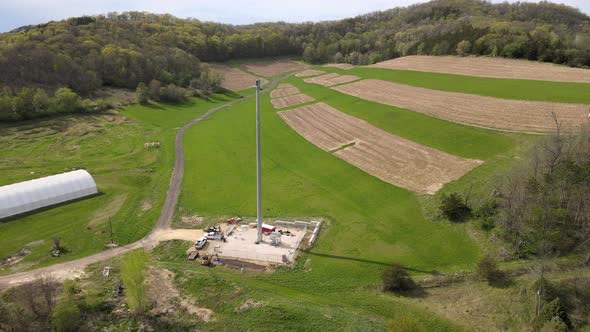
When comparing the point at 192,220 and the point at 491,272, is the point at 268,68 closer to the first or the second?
the point at 192,220

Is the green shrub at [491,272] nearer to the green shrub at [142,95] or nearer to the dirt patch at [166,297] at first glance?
the dirt patch at [166,297]

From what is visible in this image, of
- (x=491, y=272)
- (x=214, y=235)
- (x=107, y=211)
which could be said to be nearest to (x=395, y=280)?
(x=491, y=272)

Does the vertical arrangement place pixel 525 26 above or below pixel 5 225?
above

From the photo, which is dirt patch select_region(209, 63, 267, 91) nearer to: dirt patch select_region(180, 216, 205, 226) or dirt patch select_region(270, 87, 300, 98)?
dirt patch select_region(270, 87, 300, 98)

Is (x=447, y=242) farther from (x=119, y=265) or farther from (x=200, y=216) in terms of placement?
(x=119, y=265)

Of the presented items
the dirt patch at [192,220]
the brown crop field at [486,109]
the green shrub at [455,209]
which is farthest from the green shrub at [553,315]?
the brown crop field at [486,109]

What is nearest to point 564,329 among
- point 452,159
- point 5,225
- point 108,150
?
point 452,159

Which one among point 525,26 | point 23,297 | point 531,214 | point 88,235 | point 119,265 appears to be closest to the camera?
point 23,297
